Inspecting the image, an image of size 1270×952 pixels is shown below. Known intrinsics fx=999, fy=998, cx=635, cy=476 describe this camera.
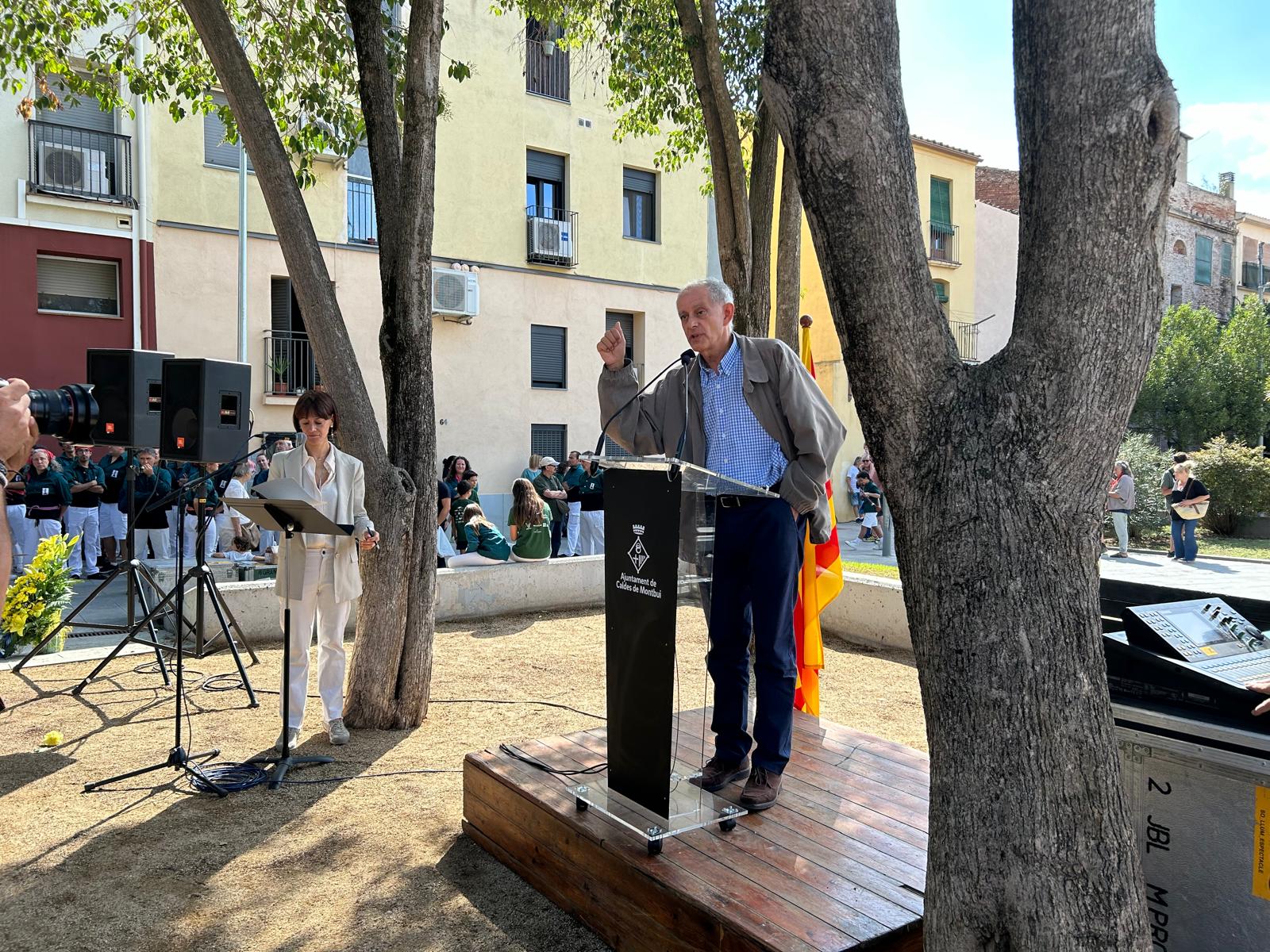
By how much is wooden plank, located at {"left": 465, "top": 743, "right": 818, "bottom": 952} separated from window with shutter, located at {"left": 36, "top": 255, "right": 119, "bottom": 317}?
15.2 meters

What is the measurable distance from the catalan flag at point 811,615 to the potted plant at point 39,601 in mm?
5836

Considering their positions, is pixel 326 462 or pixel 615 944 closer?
pixel 615 944

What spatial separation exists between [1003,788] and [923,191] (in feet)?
97.9

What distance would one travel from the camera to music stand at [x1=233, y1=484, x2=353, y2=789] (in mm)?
5039

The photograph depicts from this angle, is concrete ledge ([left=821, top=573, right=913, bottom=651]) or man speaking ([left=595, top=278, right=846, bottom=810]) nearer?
man speaking ([left=595, top=278, right=846, bottom=810])

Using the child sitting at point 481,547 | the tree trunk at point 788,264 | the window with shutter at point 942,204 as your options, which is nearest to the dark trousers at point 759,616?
the tree trunk at point 788,264

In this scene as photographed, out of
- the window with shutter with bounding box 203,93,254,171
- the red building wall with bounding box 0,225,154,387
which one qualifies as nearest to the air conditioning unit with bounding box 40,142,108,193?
the red building wall with bounding box 0,225,154,387

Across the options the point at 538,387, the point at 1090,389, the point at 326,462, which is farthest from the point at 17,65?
the point at 538,387

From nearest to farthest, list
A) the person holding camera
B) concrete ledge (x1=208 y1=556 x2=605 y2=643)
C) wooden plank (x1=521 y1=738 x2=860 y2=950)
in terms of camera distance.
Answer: the person holding camera → wooden plank (x1=521 y1=738 x2=860 y2=950) → concrete ledge (x1=208 y1=556 x2=605 y2=643)

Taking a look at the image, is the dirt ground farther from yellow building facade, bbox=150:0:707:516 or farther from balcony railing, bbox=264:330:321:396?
yellow building facade, bbox=150:0:707:516

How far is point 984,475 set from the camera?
94.4 inches

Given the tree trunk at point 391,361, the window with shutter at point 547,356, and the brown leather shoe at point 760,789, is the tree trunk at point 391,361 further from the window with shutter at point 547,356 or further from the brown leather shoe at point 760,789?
the window with shutter at point 547,356

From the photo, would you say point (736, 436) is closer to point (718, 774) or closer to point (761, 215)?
point (718, 774)

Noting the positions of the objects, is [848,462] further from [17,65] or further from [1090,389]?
[1090,389]
